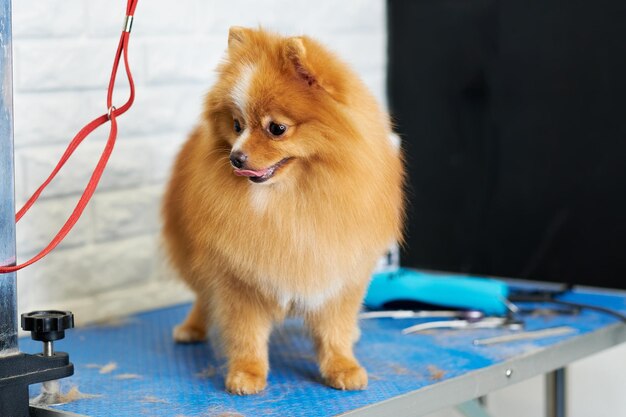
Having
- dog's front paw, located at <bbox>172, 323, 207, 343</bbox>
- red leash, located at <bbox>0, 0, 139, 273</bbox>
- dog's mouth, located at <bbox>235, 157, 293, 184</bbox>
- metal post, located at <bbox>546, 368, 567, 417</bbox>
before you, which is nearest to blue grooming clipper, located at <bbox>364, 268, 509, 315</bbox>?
metal post, located at <bbox>546, 368, 567, 417</bbox>

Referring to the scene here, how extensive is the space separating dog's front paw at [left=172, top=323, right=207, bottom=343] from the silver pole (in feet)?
1.41

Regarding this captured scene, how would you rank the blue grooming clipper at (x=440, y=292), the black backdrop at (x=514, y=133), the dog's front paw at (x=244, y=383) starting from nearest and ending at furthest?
the dog's front paw at (x=244, y=383) < the blue grooming clipper at (x=440, y=292) < the black backdrop at (x=514, y=133)

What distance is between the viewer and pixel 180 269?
1.46 metres

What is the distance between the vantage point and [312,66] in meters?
1.15

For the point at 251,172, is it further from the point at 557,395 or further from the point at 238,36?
the point at 557,395

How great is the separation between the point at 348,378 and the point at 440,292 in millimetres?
497

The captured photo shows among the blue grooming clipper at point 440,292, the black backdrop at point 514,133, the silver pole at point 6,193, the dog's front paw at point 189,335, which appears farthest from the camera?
the black backdrop at point 514,133

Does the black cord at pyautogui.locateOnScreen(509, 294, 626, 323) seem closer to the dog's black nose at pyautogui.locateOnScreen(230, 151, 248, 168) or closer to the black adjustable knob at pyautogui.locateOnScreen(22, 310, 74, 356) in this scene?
the dog's black nose at pyautogui.locateOnScreen(230, 151, 248, 168)

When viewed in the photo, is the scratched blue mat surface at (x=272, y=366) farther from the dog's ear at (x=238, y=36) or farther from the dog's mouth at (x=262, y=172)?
the dog's ear at (x=238, y=36)

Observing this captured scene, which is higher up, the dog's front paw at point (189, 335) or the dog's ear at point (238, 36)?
A: the dog's ear at point (238, 36)

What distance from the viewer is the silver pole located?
1.08 m

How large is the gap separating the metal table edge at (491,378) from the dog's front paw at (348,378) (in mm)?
64

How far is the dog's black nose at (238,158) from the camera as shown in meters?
1.12

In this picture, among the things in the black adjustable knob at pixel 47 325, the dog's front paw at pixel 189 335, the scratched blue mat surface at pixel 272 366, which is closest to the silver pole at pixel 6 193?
the black adjustable knob at pixel 47 325
